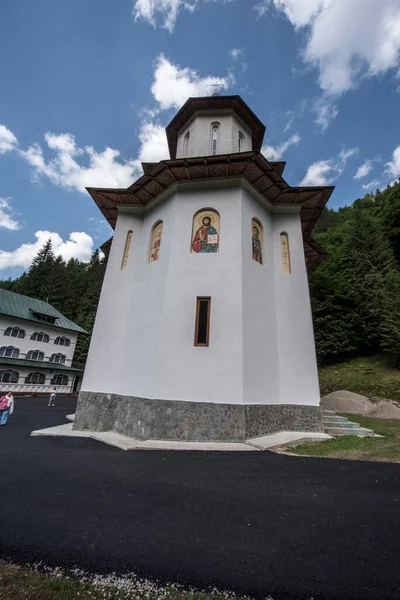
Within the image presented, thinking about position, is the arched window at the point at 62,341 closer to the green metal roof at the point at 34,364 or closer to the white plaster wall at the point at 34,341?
the white plaster wall at the point at 34,341

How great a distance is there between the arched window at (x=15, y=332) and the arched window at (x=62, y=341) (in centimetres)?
388

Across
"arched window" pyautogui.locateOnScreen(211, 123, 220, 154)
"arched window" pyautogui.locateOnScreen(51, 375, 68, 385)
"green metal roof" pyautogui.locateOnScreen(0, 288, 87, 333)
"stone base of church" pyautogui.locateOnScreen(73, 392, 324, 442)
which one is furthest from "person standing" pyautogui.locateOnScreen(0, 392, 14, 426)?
"arched window" pyautogui.locateOnScreen(51, 375, 68, 385)

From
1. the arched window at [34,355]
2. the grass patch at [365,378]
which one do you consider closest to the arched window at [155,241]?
the grass patch at [365,378]

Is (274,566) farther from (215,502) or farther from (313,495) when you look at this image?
(313,495)

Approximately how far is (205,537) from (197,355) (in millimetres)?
5847

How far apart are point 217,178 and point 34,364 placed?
2758cm

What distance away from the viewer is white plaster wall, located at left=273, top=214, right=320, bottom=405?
32.8 feet

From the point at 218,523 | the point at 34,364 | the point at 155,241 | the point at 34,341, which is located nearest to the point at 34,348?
the point at 34,341

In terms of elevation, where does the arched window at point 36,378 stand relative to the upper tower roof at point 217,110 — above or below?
below

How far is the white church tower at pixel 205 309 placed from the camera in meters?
8.31

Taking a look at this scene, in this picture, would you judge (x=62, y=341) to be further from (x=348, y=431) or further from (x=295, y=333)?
(x=348, y=431)

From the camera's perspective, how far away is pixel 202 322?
8.99m

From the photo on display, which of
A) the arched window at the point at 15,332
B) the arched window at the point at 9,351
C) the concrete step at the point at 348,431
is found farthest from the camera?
the arched window at the point at 15,332

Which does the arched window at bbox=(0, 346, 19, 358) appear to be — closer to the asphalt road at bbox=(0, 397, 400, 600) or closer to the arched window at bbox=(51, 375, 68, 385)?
the arched window at bbox=(51, 375, 68, 385)
